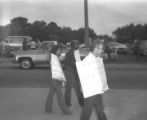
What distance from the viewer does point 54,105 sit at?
914cm

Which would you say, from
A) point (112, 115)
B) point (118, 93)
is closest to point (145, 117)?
point (112, 115)

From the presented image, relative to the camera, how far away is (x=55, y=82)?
807 centimetres

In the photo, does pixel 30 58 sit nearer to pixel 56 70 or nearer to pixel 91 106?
pixel 56 70

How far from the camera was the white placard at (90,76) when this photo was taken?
6.27 meters

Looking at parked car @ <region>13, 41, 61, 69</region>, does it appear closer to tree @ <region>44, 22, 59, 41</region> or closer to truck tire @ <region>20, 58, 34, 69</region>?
truck tire @ <region>20, 58, 34, 69</region>

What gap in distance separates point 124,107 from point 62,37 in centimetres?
427

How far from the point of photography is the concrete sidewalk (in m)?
7.91

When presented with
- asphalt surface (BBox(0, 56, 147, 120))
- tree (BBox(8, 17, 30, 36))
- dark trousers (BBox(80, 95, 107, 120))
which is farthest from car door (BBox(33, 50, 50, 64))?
dark trousers (BBox(80, 95, 107, 120))

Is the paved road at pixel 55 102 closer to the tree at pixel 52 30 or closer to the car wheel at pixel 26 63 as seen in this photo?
→ the tree at pixel 52 30

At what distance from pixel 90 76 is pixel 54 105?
3.01m

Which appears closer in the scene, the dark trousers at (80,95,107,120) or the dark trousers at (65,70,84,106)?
the dark trousers at (80,95,107,120)

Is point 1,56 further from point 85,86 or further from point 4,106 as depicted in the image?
point 85,86

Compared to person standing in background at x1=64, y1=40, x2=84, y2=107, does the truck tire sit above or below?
below

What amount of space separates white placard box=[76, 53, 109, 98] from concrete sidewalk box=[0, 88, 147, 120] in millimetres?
1652
